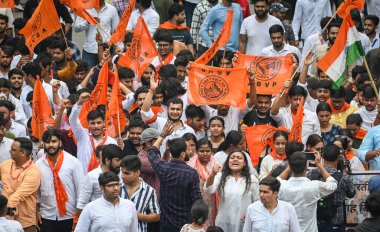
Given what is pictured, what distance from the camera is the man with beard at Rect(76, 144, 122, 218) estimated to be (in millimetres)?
15812

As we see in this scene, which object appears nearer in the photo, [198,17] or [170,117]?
[170,117]

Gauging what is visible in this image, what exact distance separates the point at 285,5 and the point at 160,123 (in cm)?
701

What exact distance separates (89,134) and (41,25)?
11.6ft

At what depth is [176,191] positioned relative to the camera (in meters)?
15.6

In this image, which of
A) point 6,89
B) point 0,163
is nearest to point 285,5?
point 6,89

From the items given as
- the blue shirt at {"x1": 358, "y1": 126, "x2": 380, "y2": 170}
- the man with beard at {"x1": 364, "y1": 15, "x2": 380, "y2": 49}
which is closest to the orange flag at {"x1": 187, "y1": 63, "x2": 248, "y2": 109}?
the blue shirt at {"x1": 358, "y1": 126, "x2": 380, "y2": 170}

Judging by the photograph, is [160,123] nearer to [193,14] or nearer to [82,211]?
[82,211]

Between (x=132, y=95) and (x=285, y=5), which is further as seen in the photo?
(x=285, y=5)

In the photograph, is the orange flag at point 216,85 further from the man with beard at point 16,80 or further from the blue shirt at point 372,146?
the man with beard at point 16,80

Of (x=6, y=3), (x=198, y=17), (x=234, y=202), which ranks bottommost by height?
(x=234, y=202)

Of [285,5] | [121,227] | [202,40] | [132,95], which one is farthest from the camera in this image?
[285,5]

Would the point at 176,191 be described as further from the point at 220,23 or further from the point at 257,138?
the point at 220,23

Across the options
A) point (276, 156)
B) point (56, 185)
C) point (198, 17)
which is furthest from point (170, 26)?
point (56, 185)

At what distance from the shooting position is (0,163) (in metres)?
17.2
